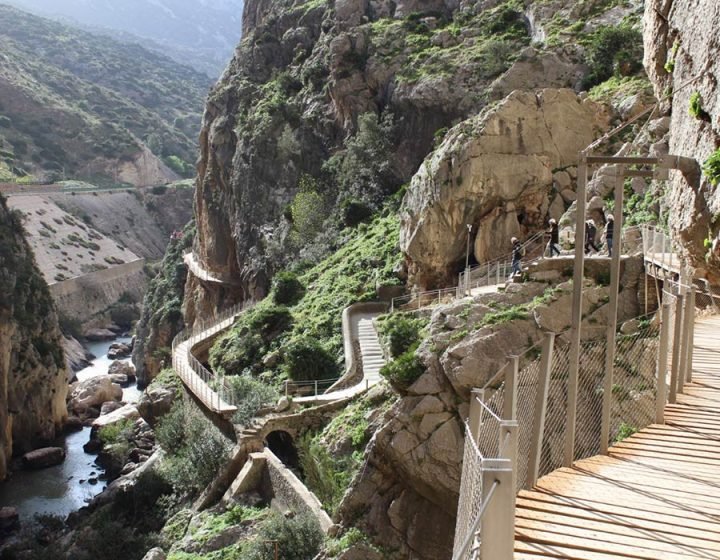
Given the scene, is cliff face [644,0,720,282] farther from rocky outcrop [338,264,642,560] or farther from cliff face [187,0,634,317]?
cliff face [187,0,634,317]

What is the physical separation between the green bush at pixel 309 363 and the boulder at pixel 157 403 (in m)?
9.46

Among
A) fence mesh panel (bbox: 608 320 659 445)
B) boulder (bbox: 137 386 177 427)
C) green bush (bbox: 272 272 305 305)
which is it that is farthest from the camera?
green bush (bbox: 272 272 305 305)

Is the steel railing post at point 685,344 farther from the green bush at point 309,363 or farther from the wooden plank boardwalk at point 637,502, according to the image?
the green bush at point 309,363

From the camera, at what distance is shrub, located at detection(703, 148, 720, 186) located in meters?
11.8

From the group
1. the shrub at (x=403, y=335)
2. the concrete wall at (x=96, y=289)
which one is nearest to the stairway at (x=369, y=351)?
the shrub at (x=403, y=335)

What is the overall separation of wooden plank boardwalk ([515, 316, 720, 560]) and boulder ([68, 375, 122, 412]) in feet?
176

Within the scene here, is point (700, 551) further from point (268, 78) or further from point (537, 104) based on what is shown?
point (268, 78)

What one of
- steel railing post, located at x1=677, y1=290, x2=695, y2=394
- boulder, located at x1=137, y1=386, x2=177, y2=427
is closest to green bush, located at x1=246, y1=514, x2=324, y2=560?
steel railing post, located at x1=677, y1=290, x2=695, y2=394

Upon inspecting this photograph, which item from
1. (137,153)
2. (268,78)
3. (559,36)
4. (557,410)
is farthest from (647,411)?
(137,153)

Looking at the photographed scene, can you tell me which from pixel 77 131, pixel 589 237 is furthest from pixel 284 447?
pixel 77 131

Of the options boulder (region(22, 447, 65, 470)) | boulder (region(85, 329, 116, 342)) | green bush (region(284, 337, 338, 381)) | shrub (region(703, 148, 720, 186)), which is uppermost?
shrub (region(703, 148, 720, 186))

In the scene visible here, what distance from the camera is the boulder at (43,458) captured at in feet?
141

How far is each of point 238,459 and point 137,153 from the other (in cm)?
11593

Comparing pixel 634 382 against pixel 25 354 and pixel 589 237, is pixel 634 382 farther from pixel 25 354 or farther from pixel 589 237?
pixel 25 354
